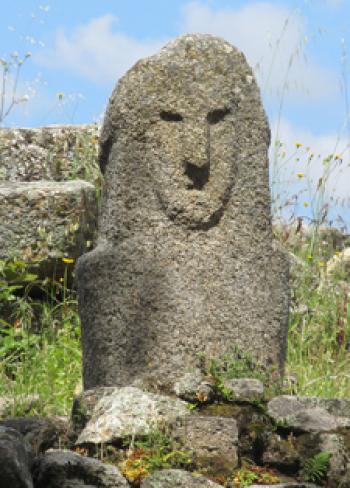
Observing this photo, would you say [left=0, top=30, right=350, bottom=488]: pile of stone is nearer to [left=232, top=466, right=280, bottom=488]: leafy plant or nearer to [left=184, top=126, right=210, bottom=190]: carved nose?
[left=184, top=126, right=210, bottom=190]: carved nose

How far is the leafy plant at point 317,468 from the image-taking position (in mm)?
4602

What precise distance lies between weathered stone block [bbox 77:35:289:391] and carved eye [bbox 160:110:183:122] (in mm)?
10

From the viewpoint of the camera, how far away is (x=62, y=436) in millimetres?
4957

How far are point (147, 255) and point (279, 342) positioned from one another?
84 centimetres

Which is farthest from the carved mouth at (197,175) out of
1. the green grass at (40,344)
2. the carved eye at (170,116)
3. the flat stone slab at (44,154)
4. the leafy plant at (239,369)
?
the flat stone slab at (44,154)

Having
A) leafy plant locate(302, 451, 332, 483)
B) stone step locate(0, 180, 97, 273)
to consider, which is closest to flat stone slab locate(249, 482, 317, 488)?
leafy plant locate(302, 451, 332, 483)

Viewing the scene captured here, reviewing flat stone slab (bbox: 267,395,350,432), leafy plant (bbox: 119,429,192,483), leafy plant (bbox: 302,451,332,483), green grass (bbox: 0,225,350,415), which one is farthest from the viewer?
green grass (bbox: 0,225,350,415)

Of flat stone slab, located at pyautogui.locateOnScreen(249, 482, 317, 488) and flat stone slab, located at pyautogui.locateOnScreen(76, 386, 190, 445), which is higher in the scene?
flat stone slab, located at pyautogui.locateOnScreen(76, 386, 190, 445)

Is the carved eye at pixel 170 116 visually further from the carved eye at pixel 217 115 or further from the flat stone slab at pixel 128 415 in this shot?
the flat stone slab at pixel 128 415

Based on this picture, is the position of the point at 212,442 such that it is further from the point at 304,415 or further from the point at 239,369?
the point at 239,369

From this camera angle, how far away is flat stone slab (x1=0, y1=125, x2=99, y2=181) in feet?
30.1

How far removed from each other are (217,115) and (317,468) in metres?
1.88

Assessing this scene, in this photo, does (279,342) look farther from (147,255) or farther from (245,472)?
(245,472)

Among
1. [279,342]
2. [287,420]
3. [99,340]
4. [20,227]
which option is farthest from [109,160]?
[20,227]
